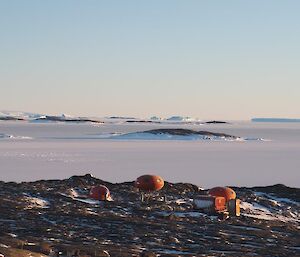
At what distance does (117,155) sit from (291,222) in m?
38.2

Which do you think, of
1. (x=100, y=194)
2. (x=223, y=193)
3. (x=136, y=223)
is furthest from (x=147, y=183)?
(x=136, y=223)

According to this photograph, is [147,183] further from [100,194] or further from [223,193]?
[223,193]

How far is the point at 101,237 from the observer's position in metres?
28.1

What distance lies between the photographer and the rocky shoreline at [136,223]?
25625 millimetres

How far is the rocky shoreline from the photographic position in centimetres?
2562

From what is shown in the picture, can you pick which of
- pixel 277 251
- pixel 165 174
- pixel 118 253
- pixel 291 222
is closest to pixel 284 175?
pixel 165 174

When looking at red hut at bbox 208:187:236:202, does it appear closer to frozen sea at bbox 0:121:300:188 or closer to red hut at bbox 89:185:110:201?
red hut at bbox 89:185:110:201

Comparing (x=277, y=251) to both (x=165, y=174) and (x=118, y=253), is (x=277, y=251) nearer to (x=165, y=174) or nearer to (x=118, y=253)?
(x=118, y=253)

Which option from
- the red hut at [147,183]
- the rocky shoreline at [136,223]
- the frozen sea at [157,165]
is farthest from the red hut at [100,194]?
the frozen sea at [157,165]

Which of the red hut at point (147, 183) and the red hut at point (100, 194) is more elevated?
the red hut at point (147, 183)

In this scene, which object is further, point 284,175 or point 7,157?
point 7,157

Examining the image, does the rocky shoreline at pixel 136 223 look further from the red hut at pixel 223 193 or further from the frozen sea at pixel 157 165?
the frozen sea at pixel 157 165

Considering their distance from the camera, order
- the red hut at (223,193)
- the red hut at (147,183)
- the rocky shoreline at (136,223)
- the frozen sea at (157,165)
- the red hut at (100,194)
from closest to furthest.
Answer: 1. the rocky shoreline at (136,223)
2. the red hut at (223,193)
3. the red hut at (100,194)
4. the red hut at (147,183)
5. the frozen sea at (157,165)

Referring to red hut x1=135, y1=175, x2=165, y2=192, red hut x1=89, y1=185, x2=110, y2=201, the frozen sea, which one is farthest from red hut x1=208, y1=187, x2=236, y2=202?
the frozen sea
